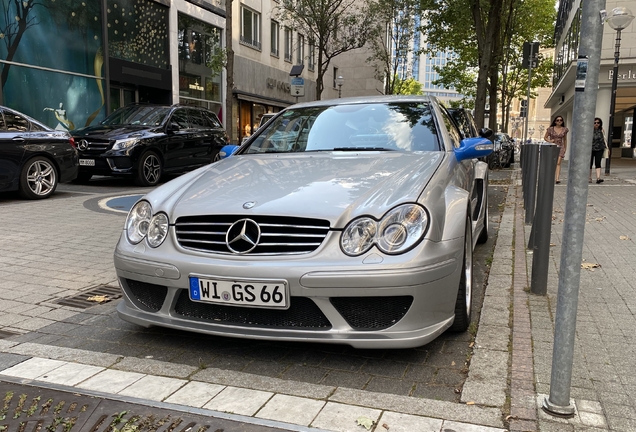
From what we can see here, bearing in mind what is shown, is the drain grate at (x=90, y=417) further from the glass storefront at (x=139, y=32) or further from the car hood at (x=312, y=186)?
the glass storefront at (x=139, y=32)

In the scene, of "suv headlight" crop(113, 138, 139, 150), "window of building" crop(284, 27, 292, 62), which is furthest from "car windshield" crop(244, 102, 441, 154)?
"window of building" crop(284, 27, 292, 62)

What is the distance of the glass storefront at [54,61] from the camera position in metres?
14.7

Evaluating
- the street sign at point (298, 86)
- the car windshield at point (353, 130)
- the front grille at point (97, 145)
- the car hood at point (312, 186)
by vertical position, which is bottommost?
the car hood at point (312, 186)

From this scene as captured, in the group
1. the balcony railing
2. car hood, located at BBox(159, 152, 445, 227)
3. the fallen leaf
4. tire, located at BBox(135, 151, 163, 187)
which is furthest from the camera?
the balcony railing

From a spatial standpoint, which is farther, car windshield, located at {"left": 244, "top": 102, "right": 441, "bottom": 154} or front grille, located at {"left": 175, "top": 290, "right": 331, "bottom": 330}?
car windshield, located at {"left": 244, "top": 102, "right": 441, "bottom": 154}

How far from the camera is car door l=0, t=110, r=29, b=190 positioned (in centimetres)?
853

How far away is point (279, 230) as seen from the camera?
293cm

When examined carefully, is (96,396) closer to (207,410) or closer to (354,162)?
(207,410)

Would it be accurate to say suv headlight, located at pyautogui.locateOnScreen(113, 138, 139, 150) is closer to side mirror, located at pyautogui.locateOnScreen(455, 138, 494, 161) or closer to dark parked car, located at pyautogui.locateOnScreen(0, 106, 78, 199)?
dark parked car, located at pyautogui.locateOnScreen(0, 106, 78, 199)

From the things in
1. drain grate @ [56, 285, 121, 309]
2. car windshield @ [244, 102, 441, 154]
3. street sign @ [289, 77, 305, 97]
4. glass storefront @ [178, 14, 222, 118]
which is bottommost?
drain grate @ [56, 285, 121, 309]

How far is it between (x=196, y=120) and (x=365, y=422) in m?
11.9

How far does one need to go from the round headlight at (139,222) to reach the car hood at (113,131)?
27.7 ft

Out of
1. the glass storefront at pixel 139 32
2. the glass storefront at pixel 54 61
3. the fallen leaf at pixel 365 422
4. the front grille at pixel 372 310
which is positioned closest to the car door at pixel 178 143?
the glass storefront at pixel 54 61

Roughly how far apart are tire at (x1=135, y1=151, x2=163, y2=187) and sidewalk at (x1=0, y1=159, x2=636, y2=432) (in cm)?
783
